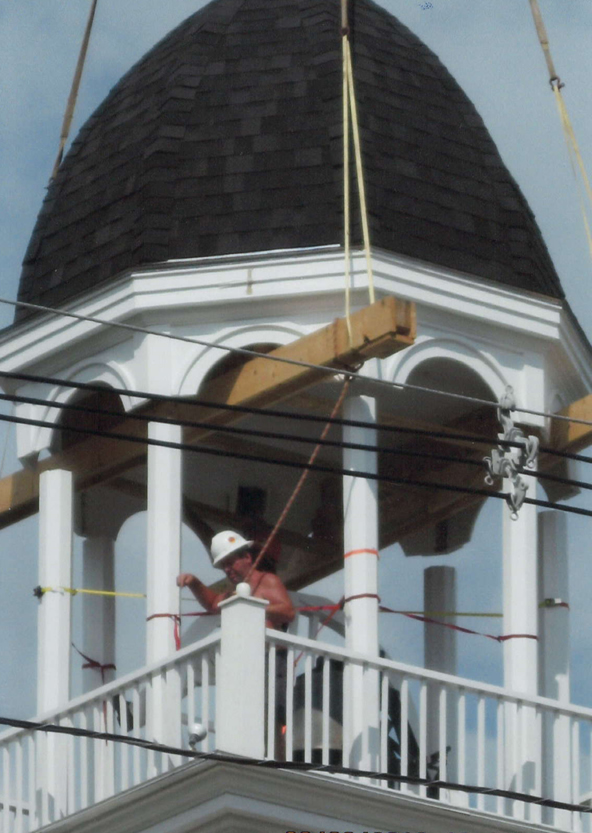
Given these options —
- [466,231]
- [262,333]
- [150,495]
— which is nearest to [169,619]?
[150,495]

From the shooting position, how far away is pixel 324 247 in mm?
22328

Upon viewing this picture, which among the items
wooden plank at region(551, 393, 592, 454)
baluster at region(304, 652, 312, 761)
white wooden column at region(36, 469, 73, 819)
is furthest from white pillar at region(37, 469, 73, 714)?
wooden plank at region(551, 393, 592, 454)

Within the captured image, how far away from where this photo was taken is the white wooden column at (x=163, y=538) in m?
21.3

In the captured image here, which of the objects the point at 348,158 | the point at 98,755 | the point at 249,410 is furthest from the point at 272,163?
the point at 98,755

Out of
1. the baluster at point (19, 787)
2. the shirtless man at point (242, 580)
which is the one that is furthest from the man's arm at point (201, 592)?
the baluster at point (19, 787)

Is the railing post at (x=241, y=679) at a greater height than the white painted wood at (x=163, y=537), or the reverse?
the white painted wood at (x=163, y=537)

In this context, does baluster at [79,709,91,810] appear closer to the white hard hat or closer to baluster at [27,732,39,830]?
baluster at [27,732,39,830]

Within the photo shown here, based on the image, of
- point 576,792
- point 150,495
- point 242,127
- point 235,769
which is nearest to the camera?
point 235,769

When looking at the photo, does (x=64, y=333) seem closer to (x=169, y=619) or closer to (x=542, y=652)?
(x=169, y=619)

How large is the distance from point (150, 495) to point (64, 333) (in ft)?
5.91

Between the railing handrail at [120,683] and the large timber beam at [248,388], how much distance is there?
147 centimetres

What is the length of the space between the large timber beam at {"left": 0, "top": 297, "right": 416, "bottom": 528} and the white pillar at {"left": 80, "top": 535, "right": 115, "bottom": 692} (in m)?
0.92

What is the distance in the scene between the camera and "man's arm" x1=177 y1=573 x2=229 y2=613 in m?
21.3

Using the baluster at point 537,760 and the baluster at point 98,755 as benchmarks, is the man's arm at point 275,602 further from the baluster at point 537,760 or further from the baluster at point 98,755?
the baluster at point 537,760
